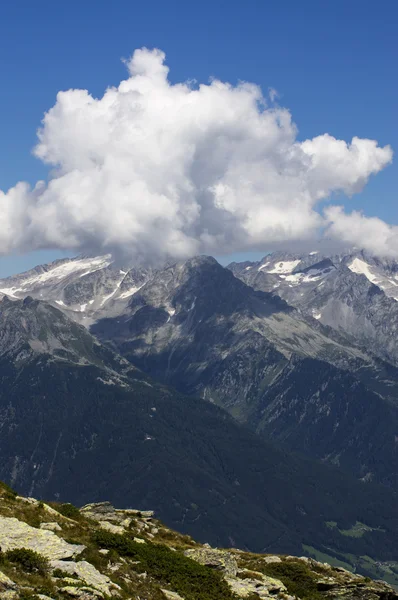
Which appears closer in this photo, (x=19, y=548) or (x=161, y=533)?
(x=19, y=548)

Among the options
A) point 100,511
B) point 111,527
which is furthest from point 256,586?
point 100,511

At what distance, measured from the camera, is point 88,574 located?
55812 mm

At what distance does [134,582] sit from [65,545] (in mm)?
6638

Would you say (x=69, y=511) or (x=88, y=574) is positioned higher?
(x=88, y=574)

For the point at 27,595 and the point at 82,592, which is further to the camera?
the point at 82,592

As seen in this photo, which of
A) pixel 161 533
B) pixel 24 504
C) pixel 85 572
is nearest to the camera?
pixel 85 572

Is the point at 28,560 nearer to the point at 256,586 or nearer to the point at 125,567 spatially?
the point at 125,567

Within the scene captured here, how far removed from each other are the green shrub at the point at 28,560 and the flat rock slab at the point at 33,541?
1.73 metres

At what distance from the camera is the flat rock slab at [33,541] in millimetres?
57625

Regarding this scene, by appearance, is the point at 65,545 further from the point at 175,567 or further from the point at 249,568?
the point at 249,568

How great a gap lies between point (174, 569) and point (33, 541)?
14224 mm

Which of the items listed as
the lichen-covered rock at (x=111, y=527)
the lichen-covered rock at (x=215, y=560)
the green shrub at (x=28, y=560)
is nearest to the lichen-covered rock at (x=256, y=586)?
the lichen-covered rock at (x=215, y=560)

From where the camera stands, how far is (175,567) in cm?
6669

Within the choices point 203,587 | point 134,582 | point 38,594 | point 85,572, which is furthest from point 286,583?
point 38,594
